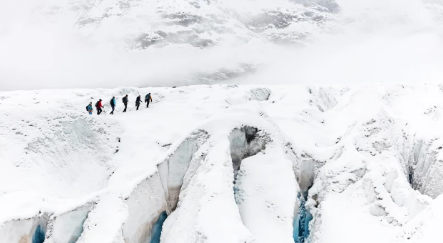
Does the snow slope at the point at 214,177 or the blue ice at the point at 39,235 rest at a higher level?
the snow slope at the point at 214,177

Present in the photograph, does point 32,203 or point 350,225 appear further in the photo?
point 350,225

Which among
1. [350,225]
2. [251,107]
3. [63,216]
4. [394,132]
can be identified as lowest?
[350,225]

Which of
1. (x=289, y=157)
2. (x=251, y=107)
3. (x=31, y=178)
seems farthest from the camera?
(x=251, y=107)

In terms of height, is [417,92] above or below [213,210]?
above

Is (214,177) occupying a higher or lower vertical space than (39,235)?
higher

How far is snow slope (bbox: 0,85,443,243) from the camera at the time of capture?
15.4 m

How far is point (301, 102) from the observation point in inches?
1451

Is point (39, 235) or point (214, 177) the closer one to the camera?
point (39, 235)

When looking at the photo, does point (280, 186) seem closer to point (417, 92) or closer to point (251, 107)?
point (251, 107)

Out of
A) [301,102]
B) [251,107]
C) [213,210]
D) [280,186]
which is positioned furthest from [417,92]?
[213,210]

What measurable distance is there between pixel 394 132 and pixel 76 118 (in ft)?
73.6

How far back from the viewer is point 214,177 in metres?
17.6

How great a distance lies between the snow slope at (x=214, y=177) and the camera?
1538 centimetres

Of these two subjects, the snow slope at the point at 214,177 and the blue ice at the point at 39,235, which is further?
the snow slope at the point at 214,177
